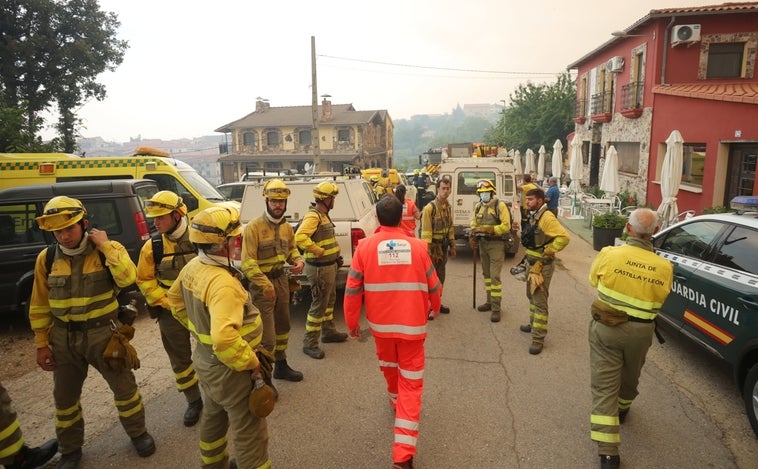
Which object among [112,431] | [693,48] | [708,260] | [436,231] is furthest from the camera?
[693,48]

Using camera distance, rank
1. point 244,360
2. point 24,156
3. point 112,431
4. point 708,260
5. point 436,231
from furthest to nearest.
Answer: point 24,156
point 436,231
point 708,260
point 112,431
point 244,360

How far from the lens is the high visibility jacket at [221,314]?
2.50 metres

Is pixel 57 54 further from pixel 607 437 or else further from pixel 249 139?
pixel 249 139

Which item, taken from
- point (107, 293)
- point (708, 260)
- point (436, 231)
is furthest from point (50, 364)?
point (708, 260)

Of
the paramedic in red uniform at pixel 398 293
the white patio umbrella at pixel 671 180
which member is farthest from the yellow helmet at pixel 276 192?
the white patio umbrella at pixel 671 180

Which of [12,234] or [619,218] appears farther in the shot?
[619,218]

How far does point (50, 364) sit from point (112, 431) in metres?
0.94

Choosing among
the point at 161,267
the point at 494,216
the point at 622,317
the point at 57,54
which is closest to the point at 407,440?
the point at 622,317

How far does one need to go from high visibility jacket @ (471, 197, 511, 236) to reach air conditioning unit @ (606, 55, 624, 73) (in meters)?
14.8

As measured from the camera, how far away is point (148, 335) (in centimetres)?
614

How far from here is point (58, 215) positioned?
315 centimetres

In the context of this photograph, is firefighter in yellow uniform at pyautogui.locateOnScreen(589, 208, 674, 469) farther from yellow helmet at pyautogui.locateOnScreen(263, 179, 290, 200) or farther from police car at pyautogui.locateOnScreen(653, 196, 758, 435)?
yellow helmet at pyautogui.locateOnScreen(263, 179, 290, 200)

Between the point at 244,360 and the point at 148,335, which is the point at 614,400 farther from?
the point at 148,335

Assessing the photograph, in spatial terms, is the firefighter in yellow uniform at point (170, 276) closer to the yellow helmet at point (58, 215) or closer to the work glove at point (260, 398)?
the yellow helmet at point (58, 215)
